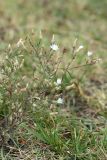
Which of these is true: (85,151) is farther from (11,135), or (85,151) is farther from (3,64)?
(3,64)

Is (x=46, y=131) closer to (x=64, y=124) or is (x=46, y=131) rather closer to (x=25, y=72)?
(x=64, y=124)

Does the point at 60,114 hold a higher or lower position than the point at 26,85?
lower

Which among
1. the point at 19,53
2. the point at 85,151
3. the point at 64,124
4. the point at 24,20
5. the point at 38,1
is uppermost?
the point at 38,1

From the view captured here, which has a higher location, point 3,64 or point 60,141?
point 3,64

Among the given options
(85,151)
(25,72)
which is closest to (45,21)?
(25,72)

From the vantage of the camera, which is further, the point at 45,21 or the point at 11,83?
the point at 45,21

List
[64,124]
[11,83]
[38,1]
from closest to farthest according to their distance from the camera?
[11,83]
[64,124]
[38,1]

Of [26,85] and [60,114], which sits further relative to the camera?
Result: [60,114]

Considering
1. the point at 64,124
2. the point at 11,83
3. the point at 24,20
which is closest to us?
the point at 11,83
